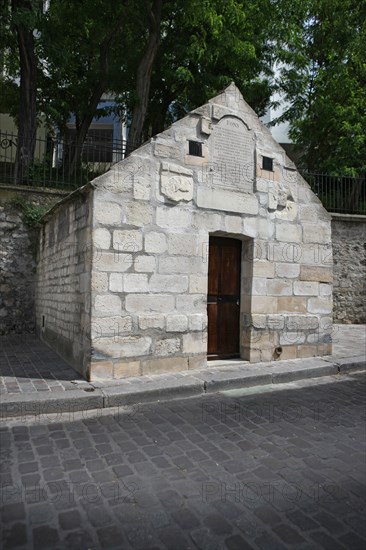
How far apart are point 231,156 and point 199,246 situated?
1.58 metres

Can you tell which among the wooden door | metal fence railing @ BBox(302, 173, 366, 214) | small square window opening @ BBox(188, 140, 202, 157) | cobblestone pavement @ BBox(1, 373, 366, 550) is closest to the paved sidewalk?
cobblestone pavement @ BBox(1, 373, 366, 550)

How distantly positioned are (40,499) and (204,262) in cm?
395

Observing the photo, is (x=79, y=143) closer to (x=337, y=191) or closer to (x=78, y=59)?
(x=78, y=59)

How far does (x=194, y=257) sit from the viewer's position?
5801 mm

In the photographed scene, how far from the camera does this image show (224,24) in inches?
488

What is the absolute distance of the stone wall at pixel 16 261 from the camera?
365 inches

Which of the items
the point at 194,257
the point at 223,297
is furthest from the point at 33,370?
the point at 223,297

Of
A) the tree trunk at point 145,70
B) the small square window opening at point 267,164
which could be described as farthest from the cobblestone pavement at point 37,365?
the tree trunk at point 145,70

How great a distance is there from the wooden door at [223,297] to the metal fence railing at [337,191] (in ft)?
23.1

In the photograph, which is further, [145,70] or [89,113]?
[89,113]

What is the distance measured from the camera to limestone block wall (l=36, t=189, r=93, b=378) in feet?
17.4

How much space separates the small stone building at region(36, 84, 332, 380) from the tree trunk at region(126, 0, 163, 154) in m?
5.94

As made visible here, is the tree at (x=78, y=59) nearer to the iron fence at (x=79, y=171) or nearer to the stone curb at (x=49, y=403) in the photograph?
the iron fence at (x=79, y=171)

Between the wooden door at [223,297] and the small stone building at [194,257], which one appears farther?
the wooden door at [223,297]
